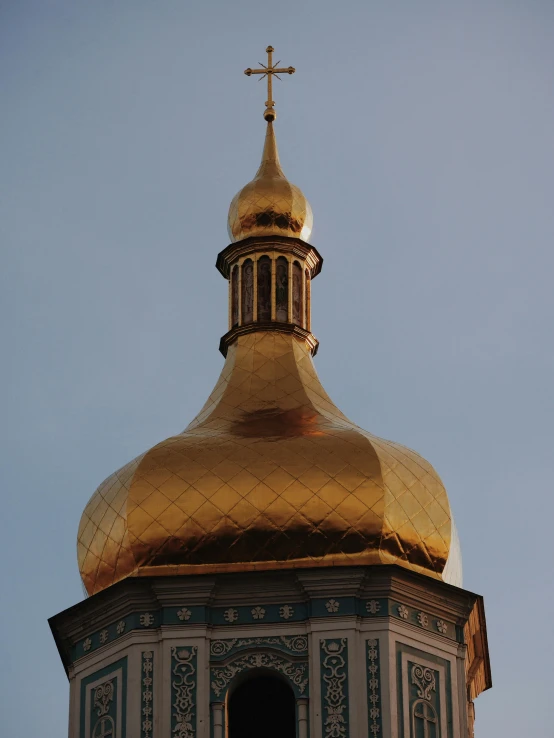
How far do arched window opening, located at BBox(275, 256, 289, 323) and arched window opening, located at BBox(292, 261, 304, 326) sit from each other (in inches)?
3.6

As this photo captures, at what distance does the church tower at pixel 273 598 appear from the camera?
110ft

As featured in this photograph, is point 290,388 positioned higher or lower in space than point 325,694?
higher

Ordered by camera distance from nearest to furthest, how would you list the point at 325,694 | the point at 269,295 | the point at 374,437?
1. the point at 325,694
2. the point at 374,437
3. the point at 269,295

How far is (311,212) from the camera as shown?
130ft

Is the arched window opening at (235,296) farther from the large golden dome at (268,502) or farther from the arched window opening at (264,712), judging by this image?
the arched window opening at (264,712)

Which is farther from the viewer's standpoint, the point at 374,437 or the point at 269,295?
the point at 269,295

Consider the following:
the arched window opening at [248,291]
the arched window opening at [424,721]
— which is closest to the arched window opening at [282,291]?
the arched window opening at [248,291]

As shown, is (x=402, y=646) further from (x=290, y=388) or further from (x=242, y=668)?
(x=290, y=388)

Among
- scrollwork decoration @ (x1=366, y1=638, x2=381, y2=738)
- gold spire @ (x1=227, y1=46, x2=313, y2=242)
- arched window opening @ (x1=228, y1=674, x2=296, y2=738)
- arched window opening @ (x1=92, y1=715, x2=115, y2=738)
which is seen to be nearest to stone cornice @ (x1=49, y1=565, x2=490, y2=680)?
scrollwork decoration @ (x1=366, y1=638, x2=381, y2=738)

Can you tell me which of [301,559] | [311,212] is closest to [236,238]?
[311,212]

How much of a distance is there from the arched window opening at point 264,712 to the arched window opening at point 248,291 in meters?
5.73

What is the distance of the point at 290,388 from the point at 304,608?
13.6ft

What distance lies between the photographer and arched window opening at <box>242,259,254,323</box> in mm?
38566

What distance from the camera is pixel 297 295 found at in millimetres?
38844
